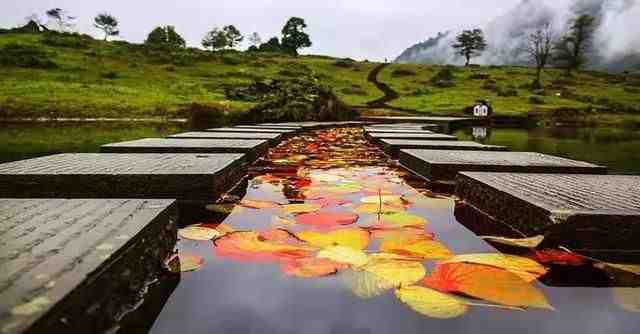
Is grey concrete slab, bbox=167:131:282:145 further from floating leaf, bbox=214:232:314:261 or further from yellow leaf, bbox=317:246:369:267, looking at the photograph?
yellow leaf, bbox=317:246:369:267

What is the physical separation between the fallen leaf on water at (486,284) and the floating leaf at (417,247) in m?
0.09

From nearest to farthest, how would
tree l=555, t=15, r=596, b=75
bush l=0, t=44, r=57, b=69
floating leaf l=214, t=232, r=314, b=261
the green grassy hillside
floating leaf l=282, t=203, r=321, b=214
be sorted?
1. floating leaf l=214, t=232, r=314, b=261
2. floating leaf l=282, t=203, r=321, b=214
3. the green grassy hillside
4. bush l=0, t=44, r=57, b=69
5. tree l=555, t=15, r=596, b=75

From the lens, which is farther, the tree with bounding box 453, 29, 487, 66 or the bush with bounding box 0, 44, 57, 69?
the tree with bounding box 453, 29, 487, 66

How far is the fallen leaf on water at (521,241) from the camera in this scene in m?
1.31

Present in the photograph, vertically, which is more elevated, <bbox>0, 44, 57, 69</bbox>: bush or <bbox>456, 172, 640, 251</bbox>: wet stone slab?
<bbox>0, 44, 57, 69</bbox>: bush

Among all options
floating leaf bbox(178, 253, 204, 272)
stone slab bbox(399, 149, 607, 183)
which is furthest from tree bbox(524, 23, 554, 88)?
floating leaf bbox(178, 253, 204, 272)

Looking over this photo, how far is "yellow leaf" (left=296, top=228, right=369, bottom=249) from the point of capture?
52.7 inches

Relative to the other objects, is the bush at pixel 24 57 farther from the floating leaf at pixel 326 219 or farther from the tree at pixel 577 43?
the tree at pixel 577 43

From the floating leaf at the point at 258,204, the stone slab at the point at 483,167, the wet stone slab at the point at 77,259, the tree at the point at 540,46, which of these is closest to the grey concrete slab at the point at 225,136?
the stone slab at the point at 483,167

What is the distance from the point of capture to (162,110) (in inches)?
652

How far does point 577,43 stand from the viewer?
59281 mm

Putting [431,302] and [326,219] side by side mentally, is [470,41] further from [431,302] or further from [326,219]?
[431,302]

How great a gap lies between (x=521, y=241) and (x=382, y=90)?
126 feet

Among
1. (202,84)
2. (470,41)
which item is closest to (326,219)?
(202,84)
